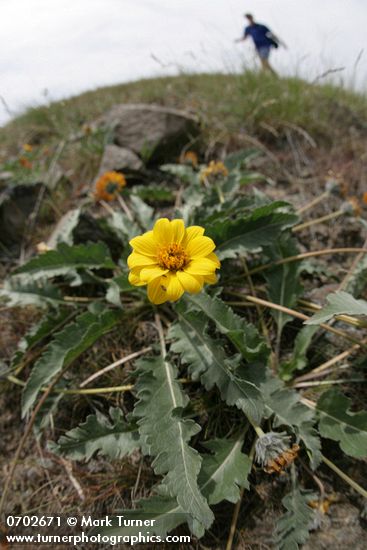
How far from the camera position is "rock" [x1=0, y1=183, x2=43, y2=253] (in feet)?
9.96

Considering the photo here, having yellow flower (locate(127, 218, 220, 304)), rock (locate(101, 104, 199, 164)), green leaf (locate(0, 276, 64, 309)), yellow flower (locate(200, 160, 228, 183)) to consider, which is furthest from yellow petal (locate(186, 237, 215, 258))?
rock (locate(101, 104, 199, 164))

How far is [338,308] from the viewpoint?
Result: 1367mm

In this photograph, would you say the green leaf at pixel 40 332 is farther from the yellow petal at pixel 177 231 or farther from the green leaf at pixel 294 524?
the green leaf at pixel 294 524

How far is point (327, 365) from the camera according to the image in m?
1.75

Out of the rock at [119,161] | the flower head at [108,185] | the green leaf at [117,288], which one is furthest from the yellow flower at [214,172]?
the green leaf at [117,288]

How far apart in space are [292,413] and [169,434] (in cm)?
54

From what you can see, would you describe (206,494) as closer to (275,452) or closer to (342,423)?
(275,452)

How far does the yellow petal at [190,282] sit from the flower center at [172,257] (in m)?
0.09

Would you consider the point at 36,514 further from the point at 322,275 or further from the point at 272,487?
the point at 322,275

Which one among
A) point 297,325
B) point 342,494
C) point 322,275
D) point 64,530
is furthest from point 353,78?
point 64,530

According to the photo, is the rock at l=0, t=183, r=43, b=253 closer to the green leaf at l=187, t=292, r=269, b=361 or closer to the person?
the green leaf at l=187, t=292, r=269, b=361

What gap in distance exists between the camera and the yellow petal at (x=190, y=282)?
1.28 meters

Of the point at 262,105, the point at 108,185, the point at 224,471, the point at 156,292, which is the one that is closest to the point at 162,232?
the point at 156,292

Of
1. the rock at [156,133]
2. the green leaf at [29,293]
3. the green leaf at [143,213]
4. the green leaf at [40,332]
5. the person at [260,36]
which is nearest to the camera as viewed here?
the green leaf at [40,332]
